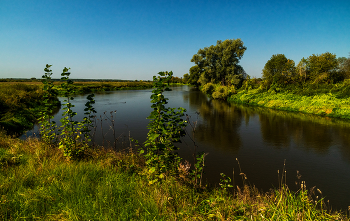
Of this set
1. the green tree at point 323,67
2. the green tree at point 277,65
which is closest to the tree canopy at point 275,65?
the green tree at point 277,65

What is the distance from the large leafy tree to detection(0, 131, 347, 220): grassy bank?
35231 mm

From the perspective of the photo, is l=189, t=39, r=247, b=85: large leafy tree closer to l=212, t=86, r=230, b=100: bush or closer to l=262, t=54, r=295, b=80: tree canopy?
l=212, t=86, r=230, b=100: bush

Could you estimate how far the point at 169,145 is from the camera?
433cm

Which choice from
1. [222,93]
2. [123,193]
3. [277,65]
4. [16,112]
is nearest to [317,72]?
[222,93]

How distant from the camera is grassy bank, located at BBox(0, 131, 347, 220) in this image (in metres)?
2.72

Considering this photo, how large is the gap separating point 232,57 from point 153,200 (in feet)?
131

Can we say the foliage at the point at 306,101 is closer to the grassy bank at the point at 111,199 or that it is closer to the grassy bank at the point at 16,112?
the grassy bank at the point at 111,199

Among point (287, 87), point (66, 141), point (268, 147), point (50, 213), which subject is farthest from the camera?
point (287, 87)

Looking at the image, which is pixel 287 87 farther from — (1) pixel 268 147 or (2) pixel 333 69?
(1) pixel 268 147

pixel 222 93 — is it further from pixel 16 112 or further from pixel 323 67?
pixel 16 112

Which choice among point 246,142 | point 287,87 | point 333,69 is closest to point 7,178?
point 246,142

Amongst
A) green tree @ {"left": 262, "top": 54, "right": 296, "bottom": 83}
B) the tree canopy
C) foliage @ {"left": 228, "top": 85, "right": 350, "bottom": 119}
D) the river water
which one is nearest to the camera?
the river water

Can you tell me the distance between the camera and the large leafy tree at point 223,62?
37469 mm

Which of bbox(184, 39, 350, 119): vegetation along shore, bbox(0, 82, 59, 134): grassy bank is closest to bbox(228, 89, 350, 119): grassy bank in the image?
bbox(184, 39, 350, 119): vegetation along shore
